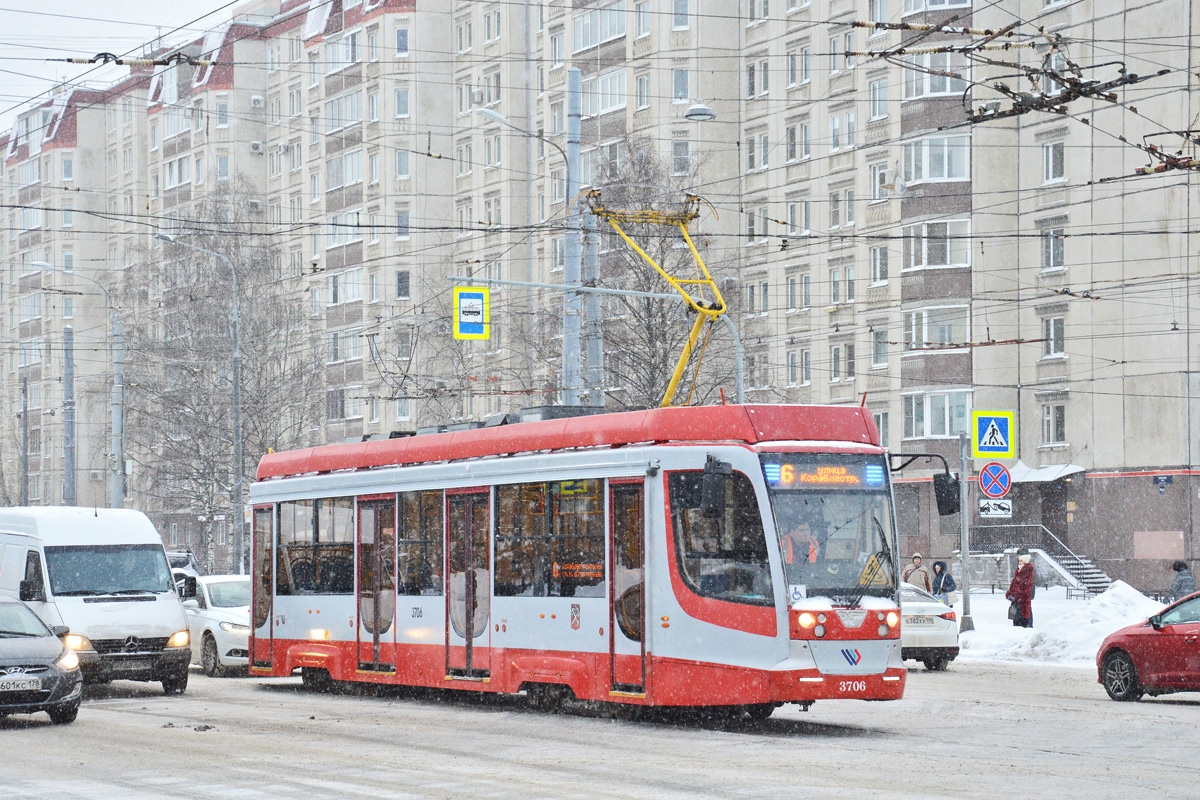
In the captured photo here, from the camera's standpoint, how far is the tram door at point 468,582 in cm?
1934

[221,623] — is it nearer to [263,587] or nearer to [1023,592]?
[263,587]

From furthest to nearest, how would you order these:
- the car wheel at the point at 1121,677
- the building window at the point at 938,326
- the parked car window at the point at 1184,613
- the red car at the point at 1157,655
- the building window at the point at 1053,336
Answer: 1. the building window at the point at 938,326
2. the building window at the point at 1053,336
3. the car wheel at the point at 1121,677
4. the parked car window at the point at 1184,613
5. the red car at the point at 1157,655

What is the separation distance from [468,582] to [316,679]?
4709 mm

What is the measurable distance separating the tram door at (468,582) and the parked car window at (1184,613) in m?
7.15

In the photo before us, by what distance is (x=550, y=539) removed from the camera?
60.3 ft

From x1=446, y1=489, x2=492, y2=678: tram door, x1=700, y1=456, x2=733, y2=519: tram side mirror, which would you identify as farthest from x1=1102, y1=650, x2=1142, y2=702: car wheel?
x1=446, y1=489, x2=492, y2=678: tram door

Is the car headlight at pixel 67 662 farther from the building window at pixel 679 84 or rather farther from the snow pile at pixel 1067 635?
the building window at pixel 679 84

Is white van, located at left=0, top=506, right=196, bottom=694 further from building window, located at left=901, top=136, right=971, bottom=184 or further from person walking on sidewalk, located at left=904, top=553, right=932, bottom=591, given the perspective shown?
building window, located at left=901, top=136, right=971, bottom=184

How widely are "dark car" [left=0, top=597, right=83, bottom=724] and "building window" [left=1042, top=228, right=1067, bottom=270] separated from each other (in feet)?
131

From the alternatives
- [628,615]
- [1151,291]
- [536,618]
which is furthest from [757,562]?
[1151,291]

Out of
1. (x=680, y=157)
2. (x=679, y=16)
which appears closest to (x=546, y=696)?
(x=680, y=157)

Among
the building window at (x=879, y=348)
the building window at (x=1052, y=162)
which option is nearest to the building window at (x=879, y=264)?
the building window at (x=879, y=348)

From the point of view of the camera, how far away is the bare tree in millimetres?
59312

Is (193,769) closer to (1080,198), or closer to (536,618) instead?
(536,618)
